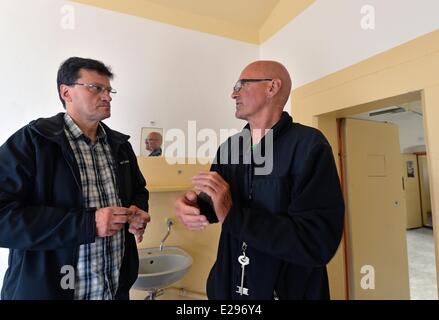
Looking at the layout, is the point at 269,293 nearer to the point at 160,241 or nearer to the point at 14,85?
the point at 160,241

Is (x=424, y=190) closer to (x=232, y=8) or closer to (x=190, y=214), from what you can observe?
(x=232, y=8)

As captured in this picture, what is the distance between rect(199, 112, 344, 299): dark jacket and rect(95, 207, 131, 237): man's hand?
0.28 metres

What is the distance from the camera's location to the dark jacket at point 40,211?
740mm

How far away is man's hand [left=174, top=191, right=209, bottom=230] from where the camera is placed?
743 mm

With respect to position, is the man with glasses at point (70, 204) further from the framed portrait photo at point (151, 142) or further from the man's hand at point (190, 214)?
the framed portrait photo at point (151, 142)

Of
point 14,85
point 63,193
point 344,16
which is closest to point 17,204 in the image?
point 63,193

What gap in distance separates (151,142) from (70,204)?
2.74 feet

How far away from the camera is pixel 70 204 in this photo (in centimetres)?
84

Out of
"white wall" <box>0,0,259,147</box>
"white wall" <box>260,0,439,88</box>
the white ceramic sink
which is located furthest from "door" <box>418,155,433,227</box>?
the white ceramic sink

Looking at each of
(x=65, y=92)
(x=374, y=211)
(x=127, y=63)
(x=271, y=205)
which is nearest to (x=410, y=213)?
(x=374, y=211)

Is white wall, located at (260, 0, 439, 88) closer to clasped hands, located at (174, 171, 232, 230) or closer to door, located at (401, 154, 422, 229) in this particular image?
clasped hands, located at (174, 171, 232, 230)

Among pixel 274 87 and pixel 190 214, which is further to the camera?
pixel 274 87

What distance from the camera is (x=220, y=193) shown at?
2.34 feet

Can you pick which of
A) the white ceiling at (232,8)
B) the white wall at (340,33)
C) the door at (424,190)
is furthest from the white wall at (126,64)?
the door at (424,190)
